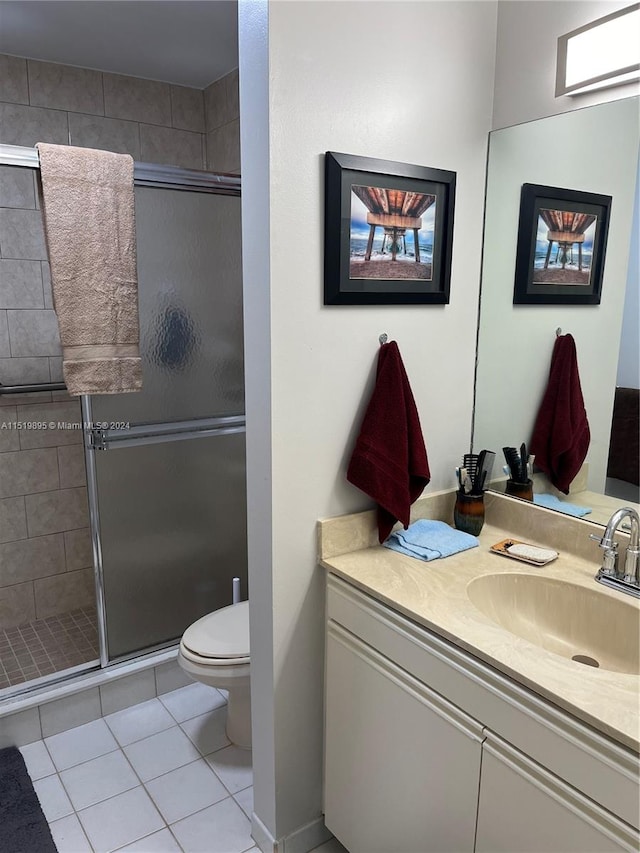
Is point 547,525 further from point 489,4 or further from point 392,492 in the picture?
point 489,4

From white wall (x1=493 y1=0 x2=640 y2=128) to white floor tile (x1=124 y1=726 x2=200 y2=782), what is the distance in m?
2.27

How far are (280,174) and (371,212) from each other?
10.5 inches

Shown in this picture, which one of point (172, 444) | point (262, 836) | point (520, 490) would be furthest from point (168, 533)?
point (520, 490)

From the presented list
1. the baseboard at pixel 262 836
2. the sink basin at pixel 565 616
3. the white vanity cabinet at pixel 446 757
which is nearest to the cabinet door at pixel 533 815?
the white vanity cabinet at pixel 446 757

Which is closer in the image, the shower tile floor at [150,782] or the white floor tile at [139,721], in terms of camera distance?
the shower tile floor at [150,782]

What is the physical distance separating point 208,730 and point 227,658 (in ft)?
1.56

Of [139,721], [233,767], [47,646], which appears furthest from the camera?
[47,646]

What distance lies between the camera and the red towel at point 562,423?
1.71 meters

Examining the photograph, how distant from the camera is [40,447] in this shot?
2896mm

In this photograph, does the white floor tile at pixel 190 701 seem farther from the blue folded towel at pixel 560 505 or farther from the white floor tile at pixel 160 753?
the blue folded towel at pixel 560 505

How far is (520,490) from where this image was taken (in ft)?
6.14

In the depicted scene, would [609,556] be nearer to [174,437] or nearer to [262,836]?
[262,836]

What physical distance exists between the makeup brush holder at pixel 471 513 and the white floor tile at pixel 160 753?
1.27m

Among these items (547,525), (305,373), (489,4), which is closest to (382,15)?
(489,4)
